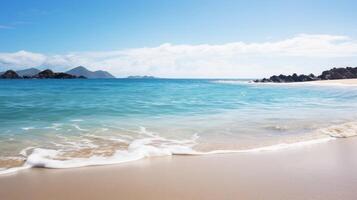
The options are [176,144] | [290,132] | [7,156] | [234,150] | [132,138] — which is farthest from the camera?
[290,132]

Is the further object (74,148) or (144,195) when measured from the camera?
(74,148)

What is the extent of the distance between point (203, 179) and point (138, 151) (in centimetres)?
260

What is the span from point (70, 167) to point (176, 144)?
3.03 metres

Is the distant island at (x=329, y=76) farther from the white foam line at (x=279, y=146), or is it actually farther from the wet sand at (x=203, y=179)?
the wet sand at (x=203, y=179)

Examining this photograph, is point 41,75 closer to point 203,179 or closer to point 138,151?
point 138,151

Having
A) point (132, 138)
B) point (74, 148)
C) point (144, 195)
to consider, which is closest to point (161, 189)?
point (144, 195)

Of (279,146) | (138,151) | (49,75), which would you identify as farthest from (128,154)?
(49,75)

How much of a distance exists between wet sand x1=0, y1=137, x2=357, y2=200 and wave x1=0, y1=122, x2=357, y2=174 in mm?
333

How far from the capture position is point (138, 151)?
26.0 ft

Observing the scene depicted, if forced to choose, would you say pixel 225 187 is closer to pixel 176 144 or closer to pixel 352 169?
pixel 352 169

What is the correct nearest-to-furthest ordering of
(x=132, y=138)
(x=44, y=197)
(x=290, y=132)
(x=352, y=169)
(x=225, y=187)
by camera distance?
(x=44, y=197) < (x=225, y=187) < (x=352, y=169) < (x=132, y=138) < (x=290, y=132)

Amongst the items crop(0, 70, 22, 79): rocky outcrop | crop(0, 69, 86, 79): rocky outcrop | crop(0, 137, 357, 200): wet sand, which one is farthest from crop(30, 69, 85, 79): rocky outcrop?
crop(0, 137, 357, 200): wet sand

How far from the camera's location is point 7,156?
7.41 metres

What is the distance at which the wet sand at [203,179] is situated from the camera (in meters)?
4.99
